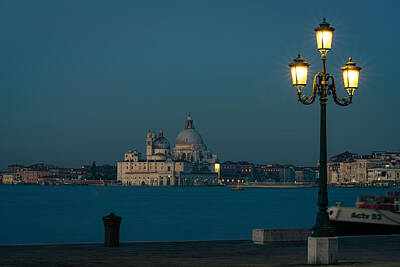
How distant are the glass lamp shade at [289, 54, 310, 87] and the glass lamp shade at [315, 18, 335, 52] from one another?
0.39 metres

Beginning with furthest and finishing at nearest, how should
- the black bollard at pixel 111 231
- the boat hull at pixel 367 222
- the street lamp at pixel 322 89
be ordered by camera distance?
1. the boat hull at pixel 367 222
2. the black bollard at pixel 111 231
3. the street lamp at pixel 322 89

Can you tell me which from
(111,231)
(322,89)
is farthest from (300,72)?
(111,231)

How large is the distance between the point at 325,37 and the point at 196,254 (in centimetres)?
505

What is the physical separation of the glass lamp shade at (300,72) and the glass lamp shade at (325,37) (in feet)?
1.28

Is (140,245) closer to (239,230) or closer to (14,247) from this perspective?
(14,247)

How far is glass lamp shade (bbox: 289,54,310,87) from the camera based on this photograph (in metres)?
13.7

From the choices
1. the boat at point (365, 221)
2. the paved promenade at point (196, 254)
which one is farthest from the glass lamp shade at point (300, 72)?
the boat at point (365, 221)

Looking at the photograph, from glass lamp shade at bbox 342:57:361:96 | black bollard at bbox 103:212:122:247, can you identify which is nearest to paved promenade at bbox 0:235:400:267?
black bollard at bbox 103:212:122:247

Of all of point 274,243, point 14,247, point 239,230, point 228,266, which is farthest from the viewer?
point 239,230

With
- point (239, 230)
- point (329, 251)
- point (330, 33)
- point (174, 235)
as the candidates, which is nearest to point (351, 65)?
point (330, 33)

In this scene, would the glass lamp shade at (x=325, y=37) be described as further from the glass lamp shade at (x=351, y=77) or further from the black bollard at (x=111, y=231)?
the black bollard at (x=111, y=231)

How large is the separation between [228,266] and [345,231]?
12461 mm

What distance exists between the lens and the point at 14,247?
1662 centimetres

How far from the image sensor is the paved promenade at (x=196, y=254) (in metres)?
13.9
